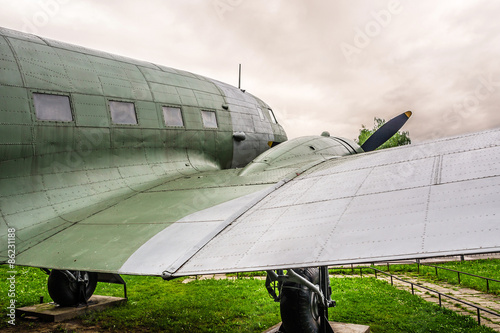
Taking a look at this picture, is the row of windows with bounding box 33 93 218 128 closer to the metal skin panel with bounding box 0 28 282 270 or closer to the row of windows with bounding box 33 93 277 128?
the row of windows with bounding box 33 93 277 128

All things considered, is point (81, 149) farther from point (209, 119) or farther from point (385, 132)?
point (385, 132)

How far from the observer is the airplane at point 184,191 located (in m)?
3.23

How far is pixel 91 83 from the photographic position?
731cm

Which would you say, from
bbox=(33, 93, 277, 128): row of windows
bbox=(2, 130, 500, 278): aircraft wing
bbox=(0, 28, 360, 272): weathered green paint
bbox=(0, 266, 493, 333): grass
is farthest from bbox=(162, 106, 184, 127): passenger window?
bbox=(0, 266, 493, 333): grass

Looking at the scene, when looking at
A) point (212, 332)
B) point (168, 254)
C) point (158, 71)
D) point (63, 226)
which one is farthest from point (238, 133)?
point (168, 254)

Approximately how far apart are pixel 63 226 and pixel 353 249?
452 centimetres

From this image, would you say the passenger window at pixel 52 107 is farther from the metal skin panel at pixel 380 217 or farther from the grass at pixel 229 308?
the grass at pixel 229 308

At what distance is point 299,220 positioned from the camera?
3938 mm

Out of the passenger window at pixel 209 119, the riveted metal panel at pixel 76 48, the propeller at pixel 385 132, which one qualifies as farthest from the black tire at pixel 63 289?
the propeller at pixel 385 132

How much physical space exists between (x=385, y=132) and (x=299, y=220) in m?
9.89

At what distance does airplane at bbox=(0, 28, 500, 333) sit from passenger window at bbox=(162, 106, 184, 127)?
0.03 m

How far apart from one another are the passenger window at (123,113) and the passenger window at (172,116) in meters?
0.86

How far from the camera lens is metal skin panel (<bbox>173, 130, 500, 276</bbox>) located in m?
2.80

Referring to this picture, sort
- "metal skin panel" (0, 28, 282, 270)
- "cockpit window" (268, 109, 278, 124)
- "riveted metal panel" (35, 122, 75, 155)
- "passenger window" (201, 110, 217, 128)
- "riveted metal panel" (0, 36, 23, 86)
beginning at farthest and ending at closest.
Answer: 1. "cockpit window" (268, 109, 278, 124)
2. "passenger window" (201, 110, 217, 128)
3. "riveted metal panel" (35, 122, 75, 155)
4. "riveted metal panel" (0, 36, 23, 86)
5. "metal skin panel" (0, 28, 282, 270)
